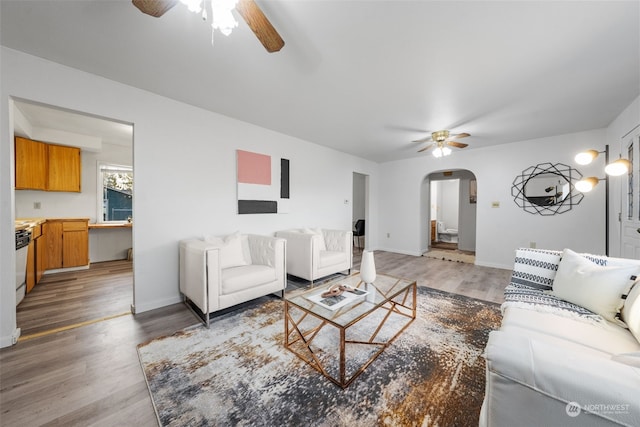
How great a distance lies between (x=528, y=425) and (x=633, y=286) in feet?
5.08

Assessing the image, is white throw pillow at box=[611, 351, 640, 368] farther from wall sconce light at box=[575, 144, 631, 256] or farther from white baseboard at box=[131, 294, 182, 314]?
white baseboard at box=[131, 294, 182, 314]

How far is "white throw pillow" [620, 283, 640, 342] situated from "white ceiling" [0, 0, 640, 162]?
5.68ft

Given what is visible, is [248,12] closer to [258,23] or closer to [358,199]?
[258,23]

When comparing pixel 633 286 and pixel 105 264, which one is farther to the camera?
pixel 105 264

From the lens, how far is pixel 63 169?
3848mm

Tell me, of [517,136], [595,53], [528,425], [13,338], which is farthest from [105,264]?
[517,136]

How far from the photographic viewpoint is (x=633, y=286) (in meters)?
1.42

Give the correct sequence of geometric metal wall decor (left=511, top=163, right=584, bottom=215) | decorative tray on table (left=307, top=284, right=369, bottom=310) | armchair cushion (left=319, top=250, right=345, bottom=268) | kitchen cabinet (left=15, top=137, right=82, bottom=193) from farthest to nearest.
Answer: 1. geometric metal wall decor (left=511, top=163, right=584, bottom=215)
2. kitchen cabinet (left=15, top=137, right=82, bottom=193)
3. armchair cushion (left=319, top=250, right=345, bottom=268)
4. decorative tray on table (left=307, top=284, right=369, bottom=310)

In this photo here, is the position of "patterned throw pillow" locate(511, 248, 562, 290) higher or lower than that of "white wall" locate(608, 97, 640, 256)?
lower

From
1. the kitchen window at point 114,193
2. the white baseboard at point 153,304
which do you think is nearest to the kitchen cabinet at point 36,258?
the kitchen window at point 114,193

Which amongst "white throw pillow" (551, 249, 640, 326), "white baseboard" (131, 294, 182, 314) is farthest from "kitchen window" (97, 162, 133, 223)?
"white throw pillow" (551, 249, 640, 326)

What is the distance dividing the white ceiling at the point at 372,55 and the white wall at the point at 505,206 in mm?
1030

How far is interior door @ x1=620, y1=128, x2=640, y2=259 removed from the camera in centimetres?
257

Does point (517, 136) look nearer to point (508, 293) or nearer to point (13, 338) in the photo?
point (508, 293)
